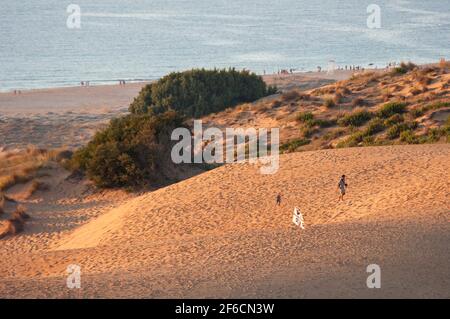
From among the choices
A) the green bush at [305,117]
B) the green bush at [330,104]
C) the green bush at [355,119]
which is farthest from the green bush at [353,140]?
the green bush at [330,104]

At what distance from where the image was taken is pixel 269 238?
1567 centimetres

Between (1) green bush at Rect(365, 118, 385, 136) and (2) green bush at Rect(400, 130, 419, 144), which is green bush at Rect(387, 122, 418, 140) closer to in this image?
(2) green bush at Rect(400, 130, 419, 144)

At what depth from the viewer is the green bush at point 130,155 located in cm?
2523

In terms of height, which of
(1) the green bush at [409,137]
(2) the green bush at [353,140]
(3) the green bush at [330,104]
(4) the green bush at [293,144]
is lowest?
(4) the green bush at [293,144]

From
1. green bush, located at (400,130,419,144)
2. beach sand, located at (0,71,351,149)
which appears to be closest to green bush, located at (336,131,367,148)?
green bush, located at (400,130,419,144)

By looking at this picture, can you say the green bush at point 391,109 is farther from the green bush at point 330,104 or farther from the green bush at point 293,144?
the green bush at point 293,144

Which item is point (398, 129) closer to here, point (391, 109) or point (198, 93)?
point (391, 109)

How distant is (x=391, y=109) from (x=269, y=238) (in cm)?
1648

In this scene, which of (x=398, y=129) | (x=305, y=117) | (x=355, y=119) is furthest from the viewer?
(x=305, y=117)

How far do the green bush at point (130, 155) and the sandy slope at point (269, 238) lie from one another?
1926 millimetres

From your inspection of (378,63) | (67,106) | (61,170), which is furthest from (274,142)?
(378,63)

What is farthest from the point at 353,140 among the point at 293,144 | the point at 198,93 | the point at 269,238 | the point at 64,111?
the point at 64,111

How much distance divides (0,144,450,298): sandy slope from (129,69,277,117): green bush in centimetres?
1365

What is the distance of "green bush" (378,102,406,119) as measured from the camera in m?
30.7
